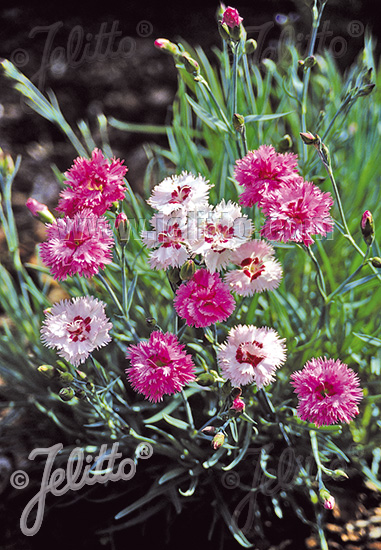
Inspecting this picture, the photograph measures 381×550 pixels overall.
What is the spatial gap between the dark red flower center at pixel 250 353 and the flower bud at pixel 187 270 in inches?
5.3

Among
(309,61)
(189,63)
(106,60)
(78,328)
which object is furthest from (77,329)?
(106,60)

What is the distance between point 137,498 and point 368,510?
0.45m

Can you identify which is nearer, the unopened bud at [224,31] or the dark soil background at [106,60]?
the unopened bud at [224,31]

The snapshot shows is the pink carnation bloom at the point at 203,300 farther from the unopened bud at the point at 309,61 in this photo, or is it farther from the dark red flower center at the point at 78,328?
the unopened bud at the point at 309,61

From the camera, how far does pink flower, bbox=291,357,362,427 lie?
785mm

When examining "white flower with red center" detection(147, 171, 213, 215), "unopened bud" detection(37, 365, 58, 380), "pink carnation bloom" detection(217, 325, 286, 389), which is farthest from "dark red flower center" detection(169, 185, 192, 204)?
"unopened bud" detection(37, 365, 58, 380)

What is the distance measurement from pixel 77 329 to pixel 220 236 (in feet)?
0.82

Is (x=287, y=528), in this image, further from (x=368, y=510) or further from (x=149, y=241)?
(x=149, y=241)

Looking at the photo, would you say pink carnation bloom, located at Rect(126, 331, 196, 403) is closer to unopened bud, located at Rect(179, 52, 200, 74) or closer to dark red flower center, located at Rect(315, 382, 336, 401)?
dark red flower center, located at Rect(315, 382, 336, 401)

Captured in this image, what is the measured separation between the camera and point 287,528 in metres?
1.07

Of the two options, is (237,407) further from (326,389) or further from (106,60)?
(106,60)

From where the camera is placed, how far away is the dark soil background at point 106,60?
6.84 feet

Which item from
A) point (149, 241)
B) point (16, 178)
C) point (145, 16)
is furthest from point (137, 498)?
point (145, 16)

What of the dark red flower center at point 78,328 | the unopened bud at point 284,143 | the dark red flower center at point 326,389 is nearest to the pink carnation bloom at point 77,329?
the dark red flower center at point 78,328
